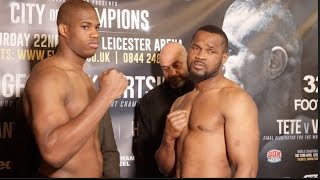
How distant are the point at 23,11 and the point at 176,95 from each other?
0.84 metres

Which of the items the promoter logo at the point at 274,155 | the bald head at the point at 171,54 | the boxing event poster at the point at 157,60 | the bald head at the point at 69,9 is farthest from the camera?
the promoter logo at the point at 274,155

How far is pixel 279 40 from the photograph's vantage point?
A: 315 cm

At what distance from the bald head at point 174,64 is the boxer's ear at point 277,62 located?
0.56 meters

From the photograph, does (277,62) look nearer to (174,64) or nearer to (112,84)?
(174,64)

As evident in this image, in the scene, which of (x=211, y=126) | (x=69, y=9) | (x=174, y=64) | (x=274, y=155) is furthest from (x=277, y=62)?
(x=69, y=9)

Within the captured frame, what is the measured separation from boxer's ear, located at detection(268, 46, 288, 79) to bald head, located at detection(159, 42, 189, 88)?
1.82 feet

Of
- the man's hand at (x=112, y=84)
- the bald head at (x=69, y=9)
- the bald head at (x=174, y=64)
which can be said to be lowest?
the man's hand at (x=112, y=84)

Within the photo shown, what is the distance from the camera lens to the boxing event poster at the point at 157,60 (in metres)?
2.63

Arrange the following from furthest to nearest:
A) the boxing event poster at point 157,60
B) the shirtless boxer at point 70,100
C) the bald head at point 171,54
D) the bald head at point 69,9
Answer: the bald head at point 171,54, the boxing event poster at point 157,60, the bald head at point 69,9, the shirtless boxer at point 70,100

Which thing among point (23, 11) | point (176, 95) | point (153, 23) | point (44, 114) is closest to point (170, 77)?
point (176, 95)

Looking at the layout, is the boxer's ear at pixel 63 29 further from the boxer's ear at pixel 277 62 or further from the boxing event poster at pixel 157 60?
the boxer's ear at pixel 277 62

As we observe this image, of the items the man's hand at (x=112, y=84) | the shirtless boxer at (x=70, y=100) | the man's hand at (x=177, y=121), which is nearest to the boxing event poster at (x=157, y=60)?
the shirtless boxer at (x=70, y=100)

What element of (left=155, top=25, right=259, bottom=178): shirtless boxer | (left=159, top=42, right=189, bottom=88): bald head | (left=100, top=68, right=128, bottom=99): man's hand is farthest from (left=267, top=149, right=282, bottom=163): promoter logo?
(left=100, top=68, right=128, bottom=99): man's hand

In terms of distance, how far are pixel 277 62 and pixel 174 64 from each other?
0.64 meters
